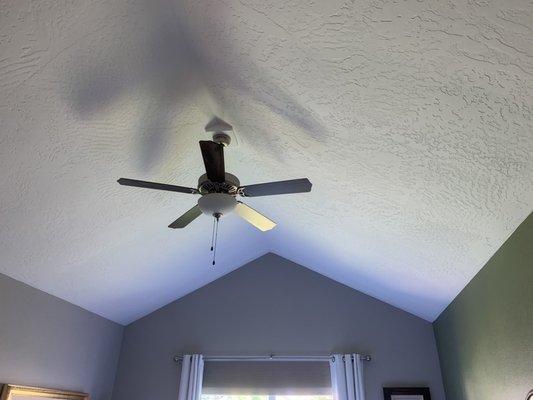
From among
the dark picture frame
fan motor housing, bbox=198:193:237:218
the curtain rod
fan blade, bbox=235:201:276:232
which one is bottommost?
the dark picture frame

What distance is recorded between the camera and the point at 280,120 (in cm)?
222

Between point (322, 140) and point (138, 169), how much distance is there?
1.12 m

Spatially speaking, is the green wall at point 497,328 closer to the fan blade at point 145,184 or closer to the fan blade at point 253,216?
the fan blade at point 253,216

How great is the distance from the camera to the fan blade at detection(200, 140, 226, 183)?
6.46ft

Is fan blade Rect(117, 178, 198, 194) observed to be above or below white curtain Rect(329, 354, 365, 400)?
above

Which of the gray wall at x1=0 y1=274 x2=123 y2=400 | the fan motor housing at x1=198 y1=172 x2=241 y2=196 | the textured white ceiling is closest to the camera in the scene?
the textured white ceiling

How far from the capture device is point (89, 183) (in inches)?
95.9

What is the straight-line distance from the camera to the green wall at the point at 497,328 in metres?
2.08

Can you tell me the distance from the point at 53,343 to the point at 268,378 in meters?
1.80

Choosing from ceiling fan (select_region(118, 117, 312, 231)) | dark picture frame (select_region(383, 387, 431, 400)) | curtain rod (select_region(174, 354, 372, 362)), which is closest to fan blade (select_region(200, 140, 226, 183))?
ceiling fan (select_region(118, 117, 312, 231))

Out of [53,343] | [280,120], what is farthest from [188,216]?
[53,343]

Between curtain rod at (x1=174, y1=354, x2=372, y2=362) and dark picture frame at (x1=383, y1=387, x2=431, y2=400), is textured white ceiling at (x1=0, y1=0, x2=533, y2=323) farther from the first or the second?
curtain rod at (x1=174, y1=354, x2=372, y2=362)

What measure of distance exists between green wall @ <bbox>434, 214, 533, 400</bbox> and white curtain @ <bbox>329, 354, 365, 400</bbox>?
0.74 metres

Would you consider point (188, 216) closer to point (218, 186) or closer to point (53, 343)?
point (218, 186)
